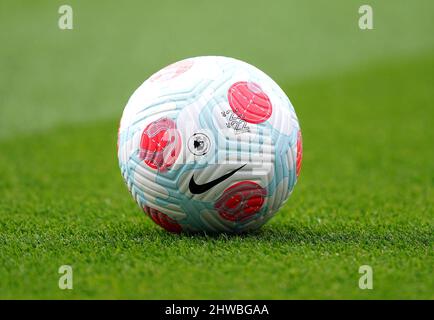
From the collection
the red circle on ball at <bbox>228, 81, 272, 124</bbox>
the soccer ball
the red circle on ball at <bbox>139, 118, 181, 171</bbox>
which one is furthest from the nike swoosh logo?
the red circle on ball at <bbox>228, 81, 272, 124</bbox>

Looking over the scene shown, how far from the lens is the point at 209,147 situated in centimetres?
517

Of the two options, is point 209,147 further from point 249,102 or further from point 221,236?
point 221,236

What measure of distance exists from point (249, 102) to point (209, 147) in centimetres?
44

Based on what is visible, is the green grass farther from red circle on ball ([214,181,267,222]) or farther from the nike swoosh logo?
the nike swoosh logo

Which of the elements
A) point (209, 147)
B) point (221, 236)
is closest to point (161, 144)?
point (209, 147)

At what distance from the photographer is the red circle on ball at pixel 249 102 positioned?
17.3ft

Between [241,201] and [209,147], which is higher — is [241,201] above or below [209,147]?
below

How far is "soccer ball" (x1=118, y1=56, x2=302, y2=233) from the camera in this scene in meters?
5.19

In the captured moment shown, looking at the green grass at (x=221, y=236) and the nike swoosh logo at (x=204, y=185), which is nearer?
the green grass at (x=221, y=236)

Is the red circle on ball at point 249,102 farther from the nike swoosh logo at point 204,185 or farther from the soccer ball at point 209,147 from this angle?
the nike swoosh logo at point 204,185

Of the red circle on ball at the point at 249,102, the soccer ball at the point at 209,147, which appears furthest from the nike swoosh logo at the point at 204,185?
the red circle on ball at the point at 249,102
